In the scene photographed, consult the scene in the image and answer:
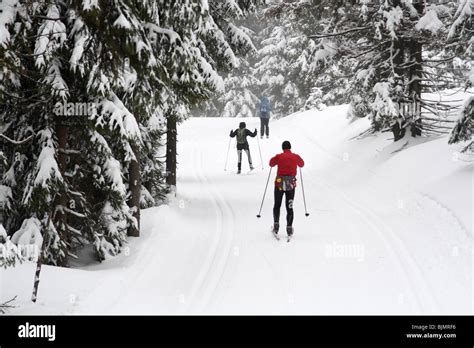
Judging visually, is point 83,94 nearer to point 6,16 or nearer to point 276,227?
point 6,16

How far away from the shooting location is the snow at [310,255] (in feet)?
25.9

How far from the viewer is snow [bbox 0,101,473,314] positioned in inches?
311

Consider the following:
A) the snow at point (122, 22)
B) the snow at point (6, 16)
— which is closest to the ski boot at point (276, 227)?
the snow at point (122, 22)

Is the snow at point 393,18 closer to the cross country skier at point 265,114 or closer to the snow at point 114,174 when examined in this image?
the snow at point 114,174

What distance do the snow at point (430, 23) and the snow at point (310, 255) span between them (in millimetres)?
3373

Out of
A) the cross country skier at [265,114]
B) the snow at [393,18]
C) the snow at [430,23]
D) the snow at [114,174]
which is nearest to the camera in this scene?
the snow at [114,174]

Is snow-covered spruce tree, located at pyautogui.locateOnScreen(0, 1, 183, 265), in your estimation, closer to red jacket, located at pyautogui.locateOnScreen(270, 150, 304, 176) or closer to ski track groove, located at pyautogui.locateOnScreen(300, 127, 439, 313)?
red jacket, located at pyautogui.locateOnScreen(270, 150, 304, 176)

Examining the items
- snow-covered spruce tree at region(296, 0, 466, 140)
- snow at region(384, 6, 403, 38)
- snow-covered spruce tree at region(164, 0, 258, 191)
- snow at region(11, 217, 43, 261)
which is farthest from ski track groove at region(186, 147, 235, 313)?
snow at region(384, 6, 403, 38)

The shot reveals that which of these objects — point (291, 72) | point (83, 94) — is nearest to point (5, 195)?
point (83, 94)

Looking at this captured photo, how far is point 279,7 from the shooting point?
1752 cm

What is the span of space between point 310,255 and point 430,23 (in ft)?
27.6

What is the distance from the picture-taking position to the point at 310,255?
10445 millimetres

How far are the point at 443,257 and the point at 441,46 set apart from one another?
907 cm

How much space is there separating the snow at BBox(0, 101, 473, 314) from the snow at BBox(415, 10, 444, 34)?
3.37 meters
